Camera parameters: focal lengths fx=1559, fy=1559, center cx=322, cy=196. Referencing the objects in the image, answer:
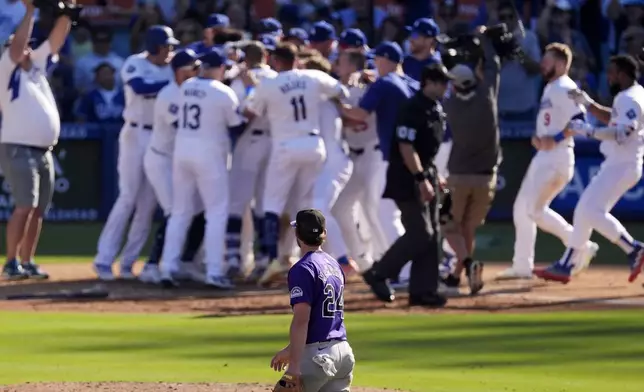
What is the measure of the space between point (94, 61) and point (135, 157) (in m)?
8.23

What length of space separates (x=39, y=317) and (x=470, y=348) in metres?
3.87

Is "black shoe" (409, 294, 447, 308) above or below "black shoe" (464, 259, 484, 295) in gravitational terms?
below

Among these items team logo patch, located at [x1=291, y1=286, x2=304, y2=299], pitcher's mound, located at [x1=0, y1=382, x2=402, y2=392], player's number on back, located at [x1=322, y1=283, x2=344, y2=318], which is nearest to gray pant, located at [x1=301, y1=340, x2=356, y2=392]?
player's number on back, located at [x1=322, y1=283, x2=344, y2=318]

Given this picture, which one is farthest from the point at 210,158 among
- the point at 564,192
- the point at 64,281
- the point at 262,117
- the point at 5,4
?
the point at 5,4

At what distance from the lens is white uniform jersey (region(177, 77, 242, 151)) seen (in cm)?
1460

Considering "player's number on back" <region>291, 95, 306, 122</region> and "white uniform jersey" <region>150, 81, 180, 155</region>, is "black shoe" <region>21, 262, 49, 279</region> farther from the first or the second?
"player's number on back" <region>291, 95, 306, 122</region>

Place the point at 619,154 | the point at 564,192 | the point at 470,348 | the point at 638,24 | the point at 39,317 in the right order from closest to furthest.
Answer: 1. the point at 470,348
2. the point at 39,317
3. the point at 619,154
4. the point at 564,192
5. the point at 638,24

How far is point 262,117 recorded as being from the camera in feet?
51.1

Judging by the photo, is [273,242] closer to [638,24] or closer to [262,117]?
[262,117]

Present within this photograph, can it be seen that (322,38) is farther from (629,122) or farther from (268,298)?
(629,122)

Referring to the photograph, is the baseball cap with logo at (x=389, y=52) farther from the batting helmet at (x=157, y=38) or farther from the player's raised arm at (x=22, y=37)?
the player's raised arm at (x=22, y=37)

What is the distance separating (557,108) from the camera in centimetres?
1476

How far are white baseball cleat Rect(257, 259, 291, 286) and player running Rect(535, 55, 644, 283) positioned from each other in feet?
8.11

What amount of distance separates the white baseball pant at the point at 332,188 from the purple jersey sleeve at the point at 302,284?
26.1ft
